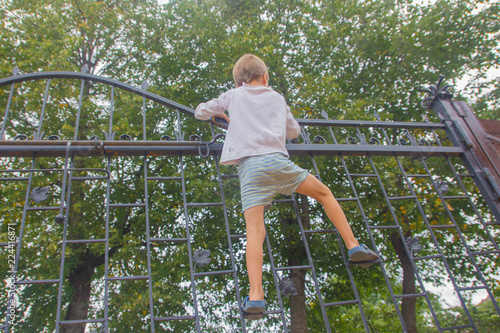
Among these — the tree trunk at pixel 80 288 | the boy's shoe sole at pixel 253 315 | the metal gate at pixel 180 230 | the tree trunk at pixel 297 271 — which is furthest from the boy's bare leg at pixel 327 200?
the tree trunk at pixel 80 288

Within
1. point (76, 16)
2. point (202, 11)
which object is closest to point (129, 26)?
point (76, 16)

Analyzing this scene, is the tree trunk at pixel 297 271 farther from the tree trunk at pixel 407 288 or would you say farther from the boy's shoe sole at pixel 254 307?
the boy's shoe sole at pixel 254 307

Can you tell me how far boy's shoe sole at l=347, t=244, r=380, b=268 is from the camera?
1.92 metres

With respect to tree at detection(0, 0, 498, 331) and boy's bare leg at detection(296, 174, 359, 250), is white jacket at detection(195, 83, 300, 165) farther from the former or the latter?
tree at detection(0, 0, 498, 331)

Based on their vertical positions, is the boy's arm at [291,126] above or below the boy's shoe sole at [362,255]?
above

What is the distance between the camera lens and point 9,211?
6582mm

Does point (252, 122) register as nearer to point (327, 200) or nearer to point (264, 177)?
point (264, 177)

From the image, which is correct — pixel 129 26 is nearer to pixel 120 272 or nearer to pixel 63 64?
pixel 63 64

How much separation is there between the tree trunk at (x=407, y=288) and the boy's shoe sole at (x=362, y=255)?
22.9ft

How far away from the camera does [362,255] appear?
193 cm

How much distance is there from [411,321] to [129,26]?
10.9 m

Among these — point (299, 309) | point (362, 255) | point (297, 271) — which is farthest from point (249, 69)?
point (299, 309)

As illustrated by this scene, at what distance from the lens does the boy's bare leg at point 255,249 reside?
1822 mm

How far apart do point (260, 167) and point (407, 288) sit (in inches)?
302
